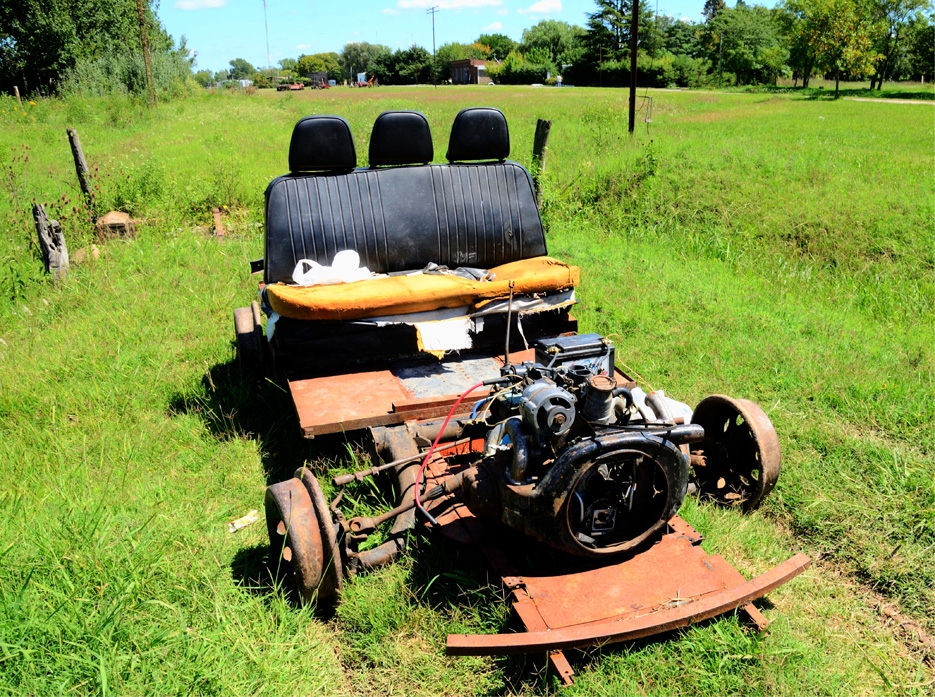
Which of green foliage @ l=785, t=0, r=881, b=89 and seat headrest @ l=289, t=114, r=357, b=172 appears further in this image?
green foliage @ l=785, t=0, r=881, b=89

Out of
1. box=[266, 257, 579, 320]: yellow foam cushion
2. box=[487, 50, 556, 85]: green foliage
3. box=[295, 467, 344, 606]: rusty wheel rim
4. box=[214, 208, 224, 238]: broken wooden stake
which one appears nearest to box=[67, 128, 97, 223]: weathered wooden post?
box=[214, 208, 224, 238]: broken wooden stake

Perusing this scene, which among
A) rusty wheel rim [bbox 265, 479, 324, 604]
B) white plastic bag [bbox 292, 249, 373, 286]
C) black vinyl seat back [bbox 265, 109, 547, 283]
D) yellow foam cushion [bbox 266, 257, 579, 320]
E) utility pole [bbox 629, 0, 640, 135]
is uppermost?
utility pole [bbox 629, 0, 640, 135]

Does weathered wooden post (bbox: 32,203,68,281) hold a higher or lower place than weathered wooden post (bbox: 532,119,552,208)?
lower

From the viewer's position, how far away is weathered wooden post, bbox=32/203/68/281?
7.35 meters

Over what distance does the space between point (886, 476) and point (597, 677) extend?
2394mm

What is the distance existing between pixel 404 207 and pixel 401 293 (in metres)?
1.00

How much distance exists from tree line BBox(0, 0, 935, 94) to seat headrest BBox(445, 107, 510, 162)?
1814cm

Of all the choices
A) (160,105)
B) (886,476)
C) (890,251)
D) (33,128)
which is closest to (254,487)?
(886,476)

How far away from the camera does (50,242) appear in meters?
7.42

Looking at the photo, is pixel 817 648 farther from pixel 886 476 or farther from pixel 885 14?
pixel 885 14

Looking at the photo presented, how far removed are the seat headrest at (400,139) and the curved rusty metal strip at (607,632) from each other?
3.79 m

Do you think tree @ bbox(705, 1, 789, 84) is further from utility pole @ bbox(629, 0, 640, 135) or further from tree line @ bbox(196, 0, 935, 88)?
utility pole @ bbox(629, 0, 640, 135)

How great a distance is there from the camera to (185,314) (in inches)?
263

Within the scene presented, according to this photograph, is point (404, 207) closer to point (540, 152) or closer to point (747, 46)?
point (540, 152)
